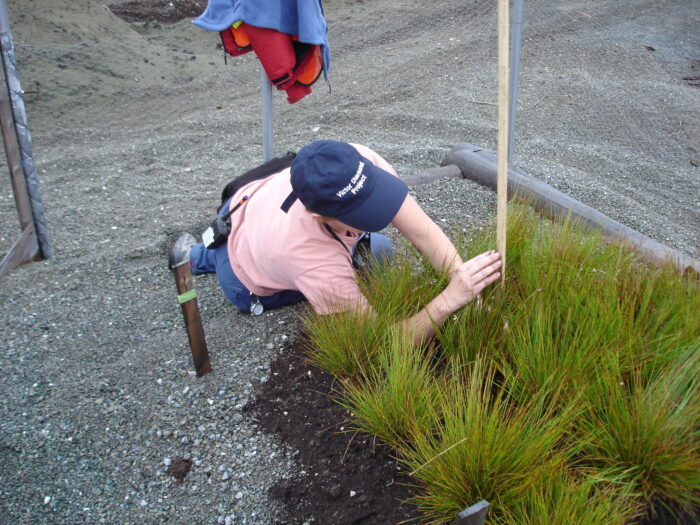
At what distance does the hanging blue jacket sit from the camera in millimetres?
2996

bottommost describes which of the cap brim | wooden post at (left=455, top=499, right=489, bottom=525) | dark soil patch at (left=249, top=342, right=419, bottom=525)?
dark soil patch at (left=249, top=342, right=419, bottom=525)

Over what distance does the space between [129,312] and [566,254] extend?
208 centimetres

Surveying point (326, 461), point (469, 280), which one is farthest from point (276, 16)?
point (326, 461)

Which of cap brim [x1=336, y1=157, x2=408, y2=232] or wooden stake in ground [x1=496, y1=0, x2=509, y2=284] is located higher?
wooden stake in ground [x1=496, y1=0, x2=509, y2=284]

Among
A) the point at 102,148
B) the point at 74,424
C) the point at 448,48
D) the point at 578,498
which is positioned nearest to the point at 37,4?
the point at 102,148

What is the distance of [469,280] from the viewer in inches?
82.5

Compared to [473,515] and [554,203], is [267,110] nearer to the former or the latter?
[554,203]

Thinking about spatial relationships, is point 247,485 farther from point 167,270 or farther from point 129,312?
point 167,270

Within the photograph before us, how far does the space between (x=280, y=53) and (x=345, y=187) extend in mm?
1411

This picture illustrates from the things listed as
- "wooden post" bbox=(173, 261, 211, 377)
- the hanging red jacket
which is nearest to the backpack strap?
the hanging red jacket

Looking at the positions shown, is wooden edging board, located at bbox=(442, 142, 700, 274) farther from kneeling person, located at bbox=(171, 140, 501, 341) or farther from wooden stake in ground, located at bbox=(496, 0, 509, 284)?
kneeling person, located at bbox=(171, 140, 501, 341)

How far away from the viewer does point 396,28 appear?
8.46m

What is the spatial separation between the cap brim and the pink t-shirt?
9.4 inches

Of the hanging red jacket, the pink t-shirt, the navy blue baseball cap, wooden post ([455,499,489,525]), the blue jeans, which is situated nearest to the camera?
wooden post ([455,499,489,525])
